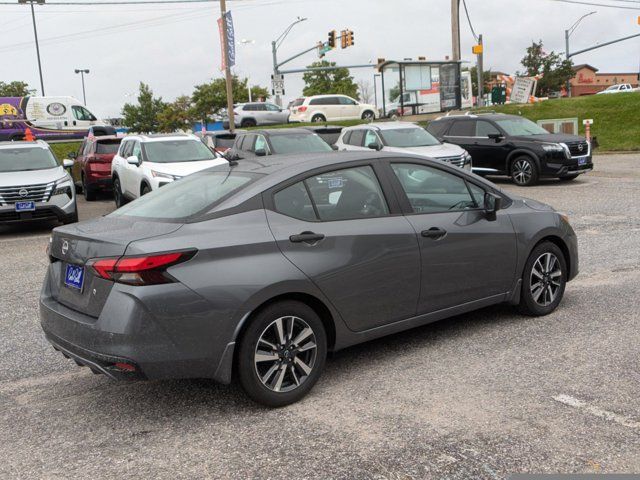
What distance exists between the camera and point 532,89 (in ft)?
112

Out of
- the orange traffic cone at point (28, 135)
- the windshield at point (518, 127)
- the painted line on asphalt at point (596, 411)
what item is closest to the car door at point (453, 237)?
the painted line on asphalt at point (596, 411)

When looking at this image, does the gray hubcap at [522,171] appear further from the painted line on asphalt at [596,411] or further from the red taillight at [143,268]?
the red taillight at [143,268]

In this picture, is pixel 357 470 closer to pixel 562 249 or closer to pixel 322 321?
pixel 322 321

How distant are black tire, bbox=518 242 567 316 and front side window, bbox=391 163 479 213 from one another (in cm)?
76

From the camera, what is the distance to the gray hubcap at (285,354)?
157 inches

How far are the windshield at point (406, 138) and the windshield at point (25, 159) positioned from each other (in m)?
7.46

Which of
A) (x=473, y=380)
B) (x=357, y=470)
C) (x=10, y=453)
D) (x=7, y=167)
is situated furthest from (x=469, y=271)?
(x=7, y=167)

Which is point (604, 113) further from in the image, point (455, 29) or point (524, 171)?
point (524, 171)

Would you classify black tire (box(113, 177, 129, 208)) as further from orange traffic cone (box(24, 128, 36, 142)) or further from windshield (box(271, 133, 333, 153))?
orange traffic cone (box(24, 128, 36, 142))

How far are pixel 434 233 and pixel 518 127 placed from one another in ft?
44.2

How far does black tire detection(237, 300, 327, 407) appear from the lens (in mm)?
3908

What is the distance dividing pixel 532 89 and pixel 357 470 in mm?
33727

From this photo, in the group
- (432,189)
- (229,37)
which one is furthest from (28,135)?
(432,189)

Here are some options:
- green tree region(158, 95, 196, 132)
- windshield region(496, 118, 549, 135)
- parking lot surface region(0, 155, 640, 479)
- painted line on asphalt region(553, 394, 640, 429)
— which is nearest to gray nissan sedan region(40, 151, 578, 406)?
parking lot surface region(0, 155, 640, 479)
